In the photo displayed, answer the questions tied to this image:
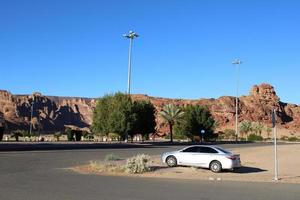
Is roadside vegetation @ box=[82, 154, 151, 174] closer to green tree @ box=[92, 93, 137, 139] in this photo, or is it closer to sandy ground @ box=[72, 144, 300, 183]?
sandy ground @ box=[72, 144, 300, 183]

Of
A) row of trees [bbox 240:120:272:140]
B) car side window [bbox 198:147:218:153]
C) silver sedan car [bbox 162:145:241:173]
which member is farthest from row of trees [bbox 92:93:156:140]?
row of trees [bbox 240:120:272:140]

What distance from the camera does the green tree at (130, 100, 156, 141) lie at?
79938mm

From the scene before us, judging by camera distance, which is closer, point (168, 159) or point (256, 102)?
point (168, 159)

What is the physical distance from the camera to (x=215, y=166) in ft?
92.1

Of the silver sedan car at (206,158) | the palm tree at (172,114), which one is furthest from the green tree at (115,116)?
the silver sedan car at (206,158)

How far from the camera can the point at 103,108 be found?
79.4m

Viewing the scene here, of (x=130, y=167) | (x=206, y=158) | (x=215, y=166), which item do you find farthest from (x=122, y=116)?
(x=130, y=167)

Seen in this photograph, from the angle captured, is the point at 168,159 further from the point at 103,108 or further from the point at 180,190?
the point at 103,108

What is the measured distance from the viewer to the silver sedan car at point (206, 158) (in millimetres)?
27969

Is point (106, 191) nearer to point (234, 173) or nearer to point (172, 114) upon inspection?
point (234, 173)

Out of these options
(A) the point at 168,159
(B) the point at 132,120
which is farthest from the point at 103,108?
(A) the point at 168,159

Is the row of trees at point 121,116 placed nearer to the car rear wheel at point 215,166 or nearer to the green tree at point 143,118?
the green tree at point 143,118

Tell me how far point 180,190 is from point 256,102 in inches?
6999

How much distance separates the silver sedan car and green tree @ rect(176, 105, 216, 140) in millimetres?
65547
